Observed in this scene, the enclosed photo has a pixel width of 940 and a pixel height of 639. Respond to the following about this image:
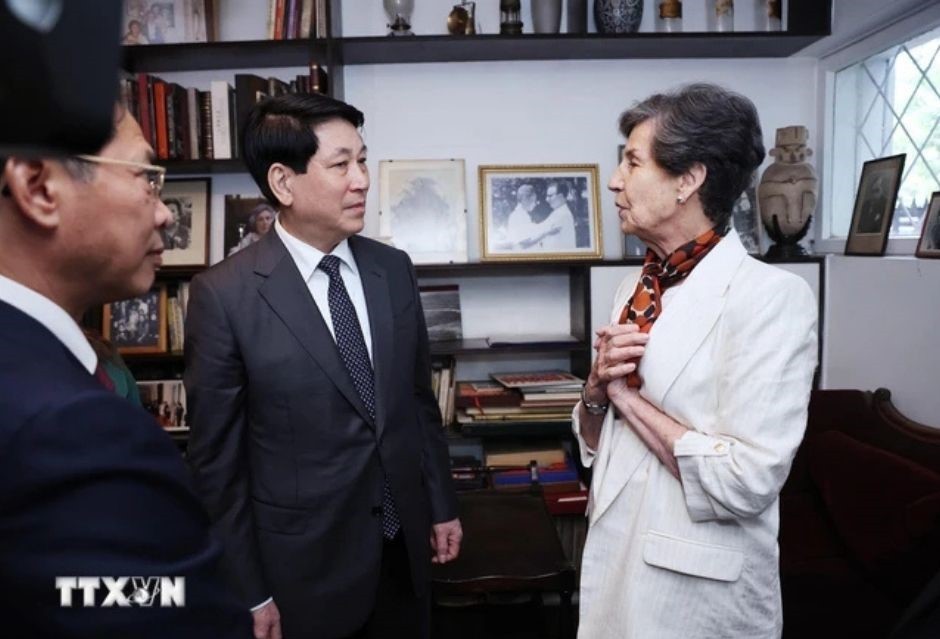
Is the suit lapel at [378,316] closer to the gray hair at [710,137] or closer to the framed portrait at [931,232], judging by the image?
the gray hair at [710,137]

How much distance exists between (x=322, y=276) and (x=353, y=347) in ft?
0.60

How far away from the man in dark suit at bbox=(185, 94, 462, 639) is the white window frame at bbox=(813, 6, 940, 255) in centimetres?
187

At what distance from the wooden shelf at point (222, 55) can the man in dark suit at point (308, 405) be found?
1.01 metres

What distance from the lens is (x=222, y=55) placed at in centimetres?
258

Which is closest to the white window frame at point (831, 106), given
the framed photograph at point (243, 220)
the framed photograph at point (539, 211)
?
the framed photograph at point (539, 211)

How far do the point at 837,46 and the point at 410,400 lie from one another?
2219 mm

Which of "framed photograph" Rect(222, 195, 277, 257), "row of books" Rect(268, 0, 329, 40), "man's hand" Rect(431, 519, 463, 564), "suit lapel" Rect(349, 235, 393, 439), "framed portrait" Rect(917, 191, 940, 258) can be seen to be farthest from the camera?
"framed photograph" Rect(222, 195, 277, 257)

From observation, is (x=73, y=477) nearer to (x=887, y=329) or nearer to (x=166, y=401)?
(x=166, y=401)

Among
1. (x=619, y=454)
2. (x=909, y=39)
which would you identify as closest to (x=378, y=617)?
(x=619, y=454)

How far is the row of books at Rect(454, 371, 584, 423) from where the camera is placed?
2514 mm

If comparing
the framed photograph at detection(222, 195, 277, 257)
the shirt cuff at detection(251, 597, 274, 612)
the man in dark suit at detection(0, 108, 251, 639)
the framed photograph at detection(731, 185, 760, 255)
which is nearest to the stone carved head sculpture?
the framed photograph at detection(731, 185, 760, 255)

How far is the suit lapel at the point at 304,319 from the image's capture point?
1.44 meters

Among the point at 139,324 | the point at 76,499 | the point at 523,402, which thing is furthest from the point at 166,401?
the point at 76,499

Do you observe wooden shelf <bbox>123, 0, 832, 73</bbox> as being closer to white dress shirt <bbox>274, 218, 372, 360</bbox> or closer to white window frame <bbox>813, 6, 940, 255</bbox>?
white window frame <bbox>813, 6, 940, 255</bbox>
